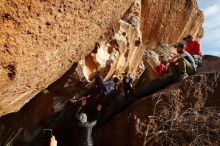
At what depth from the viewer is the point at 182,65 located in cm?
880

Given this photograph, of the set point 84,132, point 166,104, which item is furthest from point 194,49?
point 84,132

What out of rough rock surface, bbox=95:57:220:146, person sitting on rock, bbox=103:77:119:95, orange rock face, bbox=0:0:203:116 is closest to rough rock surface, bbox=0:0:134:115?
orange rock face, bbox=0:0:203:116

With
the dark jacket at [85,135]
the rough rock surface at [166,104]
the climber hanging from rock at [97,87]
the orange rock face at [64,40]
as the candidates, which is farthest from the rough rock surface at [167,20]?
the dark jacket at [85,135]

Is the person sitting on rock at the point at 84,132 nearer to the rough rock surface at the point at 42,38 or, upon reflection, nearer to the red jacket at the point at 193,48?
the rough rock surface at the point at 42,38

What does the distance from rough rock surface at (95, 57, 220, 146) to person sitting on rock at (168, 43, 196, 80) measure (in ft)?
1.43

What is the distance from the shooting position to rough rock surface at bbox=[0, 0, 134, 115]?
212 inches

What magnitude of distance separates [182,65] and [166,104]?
124 centimetres

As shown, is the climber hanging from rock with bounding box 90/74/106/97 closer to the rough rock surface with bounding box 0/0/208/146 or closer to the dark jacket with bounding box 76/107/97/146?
the rough rock surface with bounding box 0/0/208/146

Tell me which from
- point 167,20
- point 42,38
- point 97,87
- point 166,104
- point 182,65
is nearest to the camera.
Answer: point 42,38

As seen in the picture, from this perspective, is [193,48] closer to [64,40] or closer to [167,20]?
[167,20]

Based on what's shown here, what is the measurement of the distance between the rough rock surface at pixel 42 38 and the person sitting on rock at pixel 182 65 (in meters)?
1.97


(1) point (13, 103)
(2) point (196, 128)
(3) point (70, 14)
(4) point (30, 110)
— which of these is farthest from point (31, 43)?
(2) point (196, 128)

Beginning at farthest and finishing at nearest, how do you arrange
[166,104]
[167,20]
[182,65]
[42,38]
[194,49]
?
[167,20], [194,49], [182,65], [166,104], [42,38]

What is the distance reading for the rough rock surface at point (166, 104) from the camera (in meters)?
8.09
